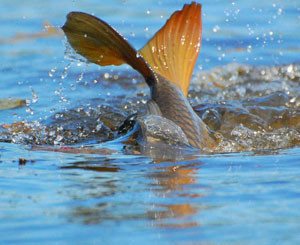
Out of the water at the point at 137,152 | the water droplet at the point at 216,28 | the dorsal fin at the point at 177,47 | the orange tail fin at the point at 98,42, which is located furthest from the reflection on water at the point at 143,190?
the water droplet at the point at 216,28

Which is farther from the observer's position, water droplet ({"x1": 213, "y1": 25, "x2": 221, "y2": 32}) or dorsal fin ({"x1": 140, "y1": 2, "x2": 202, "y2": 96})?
water droplet ({"x1": 213, "y1": 25, "x2": 221, "y2": 32})

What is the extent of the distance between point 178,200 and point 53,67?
12.6ft

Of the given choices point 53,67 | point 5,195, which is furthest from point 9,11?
point 5,195

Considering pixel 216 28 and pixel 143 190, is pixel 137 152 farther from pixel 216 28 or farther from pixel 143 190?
pixel 216 28

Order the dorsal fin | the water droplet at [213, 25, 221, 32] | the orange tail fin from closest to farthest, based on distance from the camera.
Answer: the orange tail fin
the dorsal fin
the water droplet at [213, 25, 221, 32]

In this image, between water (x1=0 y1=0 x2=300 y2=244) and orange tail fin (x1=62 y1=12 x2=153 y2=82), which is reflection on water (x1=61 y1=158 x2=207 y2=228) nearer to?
water (x1=0 y1=0 x2=300 y2=244)

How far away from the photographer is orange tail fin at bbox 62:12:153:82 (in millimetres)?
3589

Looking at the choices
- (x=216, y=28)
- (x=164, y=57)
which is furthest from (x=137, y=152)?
(x=216, y=28)

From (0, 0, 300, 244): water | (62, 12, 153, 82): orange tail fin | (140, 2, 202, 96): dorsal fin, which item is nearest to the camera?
(0, 0, 300, 244): water

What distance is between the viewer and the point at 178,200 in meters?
2.56

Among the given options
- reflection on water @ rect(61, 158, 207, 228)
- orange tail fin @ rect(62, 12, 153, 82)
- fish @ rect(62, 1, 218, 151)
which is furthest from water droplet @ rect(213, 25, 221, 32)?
reflection on water @ rect(61, 158, 207, 228)

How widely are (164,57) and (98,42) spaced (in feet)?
1.54

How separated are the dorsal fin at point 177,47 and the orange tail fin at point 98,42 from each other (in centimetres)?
17

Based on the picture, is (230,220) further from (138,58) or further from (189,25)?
(189,25)
